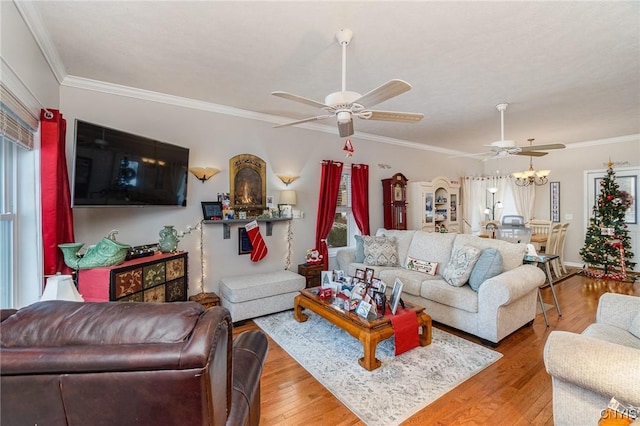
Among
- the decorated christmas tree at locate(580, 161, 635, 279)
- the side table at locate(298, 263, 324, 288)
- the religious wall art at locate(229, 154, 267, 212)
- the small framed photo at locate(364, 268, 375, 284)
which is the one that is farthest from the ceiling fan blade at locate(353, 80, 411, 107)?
the decorated christmas tree at locate(580, 161, 635, 279)

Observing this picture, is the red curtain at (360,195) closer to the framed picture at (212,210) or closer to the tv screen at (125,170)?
the framed picture at (212,210)

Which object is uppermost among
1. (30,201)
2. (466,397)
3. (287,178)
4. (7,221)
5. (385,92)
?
(385,92)

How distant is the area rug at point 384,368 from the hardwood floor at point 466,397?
66mm

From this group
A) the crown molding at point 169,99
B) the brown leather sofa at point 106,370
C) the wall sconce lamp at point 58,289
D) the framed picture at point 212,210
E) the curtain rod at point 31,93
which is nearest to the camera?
the brown leather sofa at point 106,370

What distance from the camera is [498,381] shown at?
7.25 feet

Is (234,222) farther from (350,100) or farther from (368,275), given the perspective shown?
(350,100)

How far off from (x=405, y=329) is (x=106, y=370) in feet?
7.52

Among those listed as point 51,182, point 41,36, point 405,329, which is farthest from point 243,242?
point 41,36

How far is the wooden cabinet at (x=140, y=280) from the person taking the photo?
238 cm

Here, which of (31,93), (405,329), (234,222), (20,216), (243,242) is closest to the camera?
(31,93)

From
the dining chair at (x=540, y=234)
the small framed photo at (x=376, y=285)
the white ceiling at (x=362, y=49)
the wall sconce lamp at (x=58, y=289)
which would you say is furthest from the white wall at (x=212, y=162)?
the dining chair at (x=540, y=234)

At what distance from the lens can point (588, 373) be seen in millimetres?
1368

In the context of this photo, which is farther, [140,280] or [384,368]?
[140,280]

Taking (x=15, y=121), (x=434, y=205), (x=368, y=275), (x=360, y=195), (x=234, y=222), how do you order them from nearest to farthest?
(x=15, y=121), (x=368, y=275), (x=234, y=222), (x=360, y=195), (x=434, y=205)
